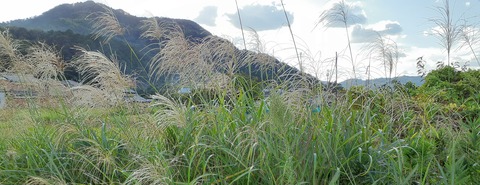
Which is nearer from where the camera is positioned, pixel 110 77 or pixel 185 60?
pixel 110 77

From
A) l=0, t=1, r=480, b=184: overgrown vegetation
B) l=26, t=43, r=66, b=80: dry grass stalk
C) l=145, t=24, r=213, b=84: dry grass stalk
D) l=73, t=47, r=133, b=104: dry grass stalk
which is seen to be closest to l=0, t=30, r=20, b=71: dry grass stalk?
l=0, t=1, r=480, b=184: overgrown vegetation

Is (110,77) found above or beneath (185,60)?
beneath

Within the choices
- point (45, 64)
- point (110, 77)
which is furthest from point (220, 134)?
point (45, 64)

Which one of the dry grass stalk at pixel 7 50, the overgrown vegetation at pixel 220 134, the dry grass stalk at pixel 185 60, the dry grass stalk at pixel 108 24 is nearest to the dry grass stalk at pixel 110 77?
the overgrown vegetation at pixel 220 134

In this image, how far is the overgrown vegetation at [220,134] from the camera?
2877mm

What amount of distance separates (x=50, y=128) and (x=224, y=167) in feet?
6.80

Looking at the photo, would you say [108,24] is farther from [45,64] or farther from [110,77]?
[110,77]

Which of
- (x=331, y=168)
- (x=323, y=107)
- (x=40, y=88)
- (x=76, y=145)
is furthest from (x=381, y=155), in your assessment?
(x=40, y=88)

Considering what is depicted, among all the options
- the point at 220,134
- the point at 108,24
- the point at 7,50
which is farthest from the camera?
the point at 108,24

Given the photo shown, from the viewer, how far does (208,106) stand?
3.92 m

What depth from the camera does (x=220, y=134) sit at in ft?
11.0

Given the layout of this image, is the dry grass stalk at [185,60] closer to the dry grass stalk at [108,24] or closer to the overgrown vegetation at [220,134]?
the overgrown vegetation at [220,134]

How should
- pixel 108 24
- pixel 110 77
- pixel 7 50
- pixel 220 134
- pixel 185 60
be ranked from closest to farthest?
pixel 220 134, pixel 110 77, pixel 185 60, pixel 7 50, pixel 108 24

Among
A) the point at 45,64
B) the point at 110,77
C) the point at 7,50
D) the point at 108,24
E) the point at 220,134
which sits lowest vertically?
the point at 220,134
